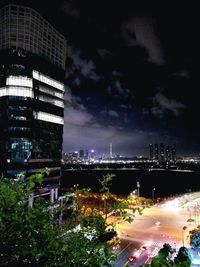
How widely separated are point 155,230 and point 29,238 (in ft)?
A: 153

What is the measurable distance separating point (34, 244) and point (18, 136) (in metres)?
62.4

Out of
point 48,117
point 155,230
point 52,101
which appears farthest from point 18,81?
point 155,230

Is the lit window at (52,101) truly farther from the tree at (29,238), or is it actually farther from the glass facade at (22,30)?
the tree at (29,238)

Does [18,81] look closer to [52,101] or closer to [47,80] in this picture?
[47,80]

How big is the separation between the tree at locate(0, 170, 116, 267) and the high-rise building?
59.6 m

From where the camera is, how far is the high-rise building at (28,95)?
67.2 meters

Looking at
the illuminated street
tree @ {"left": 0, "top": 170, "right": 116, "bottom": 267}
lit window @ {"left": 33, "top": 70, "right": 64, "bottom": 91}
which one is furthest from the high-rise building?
tree @ {"left": 0, "top": 170, "right": 116, "bottom": 267}

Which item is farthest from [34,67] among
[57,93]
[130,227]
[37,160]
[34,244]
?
[34,244]

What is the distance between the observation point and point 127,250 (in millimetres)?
41125

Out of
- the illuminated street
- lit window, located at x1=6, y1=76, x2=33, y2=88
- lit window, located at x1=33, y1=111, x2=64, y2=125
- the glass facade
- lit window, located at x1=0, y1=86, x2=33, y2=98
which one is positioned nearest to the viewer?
the illuminated street

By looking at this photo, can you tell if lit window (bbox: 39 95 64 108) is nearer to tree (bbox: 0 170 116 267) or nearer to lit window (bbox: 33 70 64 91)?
lit window (bbox: 33 70 64 91)

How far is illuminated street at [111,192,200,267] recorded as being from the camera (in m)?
40.0

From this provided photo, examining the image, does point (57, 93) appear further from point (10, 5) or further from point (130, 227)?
point (130, 227)

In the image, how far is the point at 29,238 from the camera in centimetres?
741
